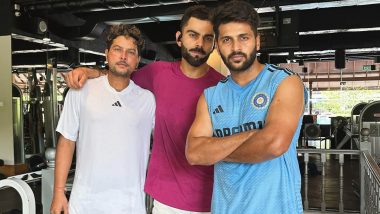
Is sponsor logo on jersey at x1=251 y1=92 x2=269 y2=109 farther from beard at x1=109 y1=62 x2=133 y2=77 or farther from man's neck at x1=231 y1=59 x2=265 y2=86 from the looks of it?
beard at x1=109 y1=62 x2=133 y2=77

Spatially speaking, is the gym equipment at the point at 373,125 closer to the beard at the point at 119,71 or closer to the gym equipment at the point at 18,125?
the beard at the point at 119,71

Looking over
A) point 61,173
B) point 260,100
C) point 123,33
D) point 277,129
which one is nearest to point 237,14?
point 260,100

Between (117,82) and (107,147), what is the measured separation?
0.34m

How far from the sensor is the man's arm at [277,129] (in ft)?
4.42

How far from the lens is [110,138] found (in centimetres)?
186

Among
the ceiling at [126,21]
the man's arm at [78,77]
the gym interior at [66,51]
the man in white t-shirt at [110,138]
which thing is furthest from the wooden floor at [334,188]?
the man's arm at [78,77]

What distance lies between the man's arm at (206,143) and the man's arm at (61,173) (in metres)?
0.72

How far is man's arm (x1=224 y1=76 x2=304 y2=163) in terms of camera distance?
4.42 ft

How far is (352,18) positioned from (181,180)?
8.36 m

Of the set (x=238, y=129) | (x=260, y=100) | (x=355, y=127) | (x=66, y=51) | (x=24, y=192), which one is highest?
(x=66, y=51)

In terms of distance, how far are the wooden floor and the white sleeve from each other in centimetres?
408

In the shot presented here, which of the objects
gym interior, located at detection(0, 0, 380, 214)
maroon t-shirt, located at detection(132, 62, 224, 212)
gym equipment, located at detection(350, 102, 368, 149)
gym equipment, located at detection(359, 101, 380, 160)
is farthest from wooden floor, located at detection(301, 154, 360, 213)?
maroon t-shirt, located at detection(132, 62, 224, 212)

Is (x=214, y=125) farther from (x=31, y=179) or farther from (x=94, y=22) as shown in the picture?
(x=94, y=22)

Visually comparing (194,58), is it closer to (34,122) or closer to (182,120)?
(182,120)
